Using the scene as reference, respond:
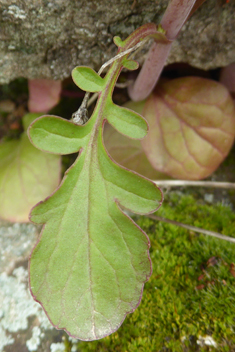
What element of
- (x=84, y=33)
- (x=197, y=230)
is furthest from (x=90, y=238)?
(x=84, y=33)

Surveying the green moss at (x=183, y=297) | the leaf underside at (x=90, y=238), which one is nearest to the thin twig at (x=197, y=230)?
the green moss at (x=183, y=297)

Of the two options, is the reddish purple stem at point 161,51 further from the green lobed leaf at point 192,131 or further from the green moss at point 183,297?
the green moss at point 183,297

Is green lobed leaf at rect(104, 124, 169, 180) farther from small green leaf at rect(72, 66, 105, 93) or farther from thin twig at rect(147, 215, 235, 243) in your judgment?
small green leaf at rect(72, 66, 105, 93)

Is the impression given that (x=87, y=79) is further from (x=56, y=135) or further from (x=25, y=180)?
(x=25, y=180)

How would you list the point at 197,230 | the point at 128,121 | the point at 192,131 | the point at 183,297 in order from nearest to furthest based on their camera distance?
1. the point at 128,121
2. the point at 183,297
3. the point at 197,230
4. the point at 192,131

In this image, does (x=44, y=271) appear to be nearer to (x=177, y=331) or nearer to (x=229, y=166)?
(x=177, y=331)

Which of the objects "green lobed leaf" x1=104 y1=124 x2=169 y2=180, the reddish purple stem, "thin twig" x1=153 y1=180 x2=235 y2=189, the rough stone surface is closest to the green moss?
"thin twig" x1=153 y1=180 x2=235 y2=189
